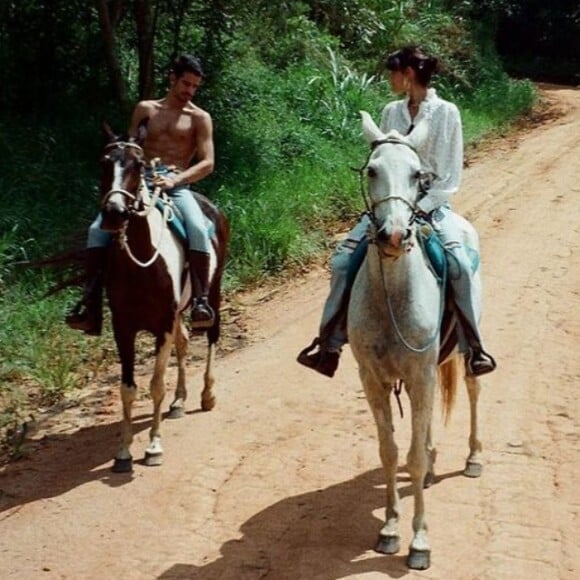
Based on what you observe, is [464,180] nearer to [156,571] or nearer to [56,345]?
[56,345]

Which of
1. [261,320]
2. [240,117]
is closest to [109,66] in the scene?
[240,117]

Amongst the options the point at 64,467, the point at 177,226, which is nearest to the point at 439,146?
the point at 177,226

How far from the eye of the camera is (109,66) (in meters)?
13.9

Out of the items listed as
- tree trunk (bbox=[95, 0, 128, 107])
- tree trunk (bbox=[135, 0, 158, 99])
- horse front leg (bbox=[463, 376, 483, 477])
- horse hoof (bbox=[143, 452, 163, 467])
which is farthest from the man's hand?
tree trunk (bbox=[135, 0, 158, 99])

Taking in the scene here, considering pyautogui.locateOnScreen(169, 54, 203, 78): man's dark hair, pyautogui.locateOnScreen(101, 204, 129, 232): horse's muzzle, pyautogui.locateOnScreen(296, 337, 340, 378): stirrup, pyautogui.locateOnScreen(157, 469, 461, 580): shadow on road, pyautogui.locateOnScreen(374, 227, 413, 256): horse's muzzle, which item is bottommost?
pyautogui.locateOnScreen(157, 469, 461, 580): shadow on road

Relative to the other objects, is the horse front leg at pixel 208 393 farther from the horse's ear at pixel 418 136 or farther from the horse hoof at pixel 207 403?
the horse's ear at pixel 418 136

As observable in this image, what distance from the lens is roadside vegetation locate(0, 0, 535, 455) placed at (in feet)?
31.0

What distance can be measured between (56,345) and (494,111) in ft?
44.1

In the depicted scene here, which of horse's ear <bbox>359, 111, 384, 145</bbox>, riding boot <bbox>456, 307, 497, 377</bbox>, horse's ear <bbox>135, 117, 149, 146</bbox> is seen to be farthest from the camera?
horse's ear <bbox>135, 117, 149, 146</bbox>

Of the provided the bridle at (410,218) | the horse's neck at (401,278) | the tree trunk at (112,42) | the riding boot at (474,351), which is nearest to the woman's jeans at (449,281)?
the riding boot at (474,351)

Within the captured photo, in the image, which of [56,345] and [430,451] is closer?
[430,451]

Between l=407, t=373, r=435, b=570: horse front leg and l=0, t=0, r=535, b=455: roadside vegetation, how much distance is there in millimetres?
3325

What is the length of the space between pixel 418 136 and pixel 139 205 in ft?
7.15

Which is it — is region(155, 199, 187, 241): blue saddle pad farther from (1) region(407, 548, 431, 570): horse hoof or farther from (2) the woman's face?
(1) region(407, 548, 431, 570): horse hoof
